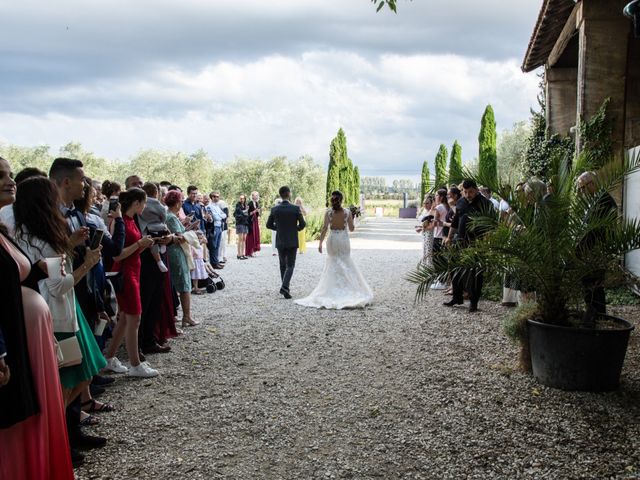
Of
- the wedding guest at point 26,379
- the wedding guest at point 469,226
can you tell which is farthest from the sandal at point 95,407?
the wedding guest at point 469,226

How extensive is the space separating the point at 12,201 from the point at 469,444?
11.0 ft

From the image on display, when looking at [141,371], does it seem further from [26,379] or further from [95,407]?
[26,379]

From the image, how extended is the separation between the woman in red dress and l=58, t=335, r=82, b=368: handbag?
6.30 ft

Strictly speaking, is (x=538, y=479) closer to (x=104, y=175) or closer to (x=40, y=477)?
(x=40, y=477)

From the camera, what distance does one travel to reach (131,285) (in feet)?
17.3

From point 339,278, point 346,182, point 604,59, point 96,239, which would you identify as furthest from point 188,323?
point 346,182

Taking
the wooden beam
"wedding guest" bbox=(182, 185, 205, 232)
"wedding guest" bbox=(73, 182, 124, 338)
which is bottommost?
"wedding guest" bbox=(73, 182, 124, 338)

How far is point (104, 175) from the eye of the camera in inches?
1825

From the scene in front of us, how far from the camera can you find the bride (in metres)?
9.71

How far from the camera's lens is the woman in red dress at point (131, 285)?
525cm

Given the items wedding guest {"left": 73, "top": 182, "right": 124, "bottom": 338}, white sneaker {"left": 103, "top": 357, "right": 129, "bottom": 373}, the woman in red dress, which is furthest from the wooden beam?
white sneaker {"left": 103, "top": 357, "right": 129, "bottom": 373}

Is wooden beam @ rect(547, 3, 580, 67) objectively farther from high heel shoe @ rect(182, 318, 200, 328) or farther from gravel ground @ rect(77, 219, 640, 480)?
high heel shoe @ rect(182, 318, 200, 328)

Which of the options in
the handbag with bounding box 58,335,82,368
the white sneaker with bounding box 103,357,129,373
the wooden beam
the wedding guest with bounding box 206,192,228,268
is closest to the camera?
the handbag with bounding box 58,335,82,368

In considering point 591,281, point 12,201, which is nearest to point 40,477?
point 12,201
